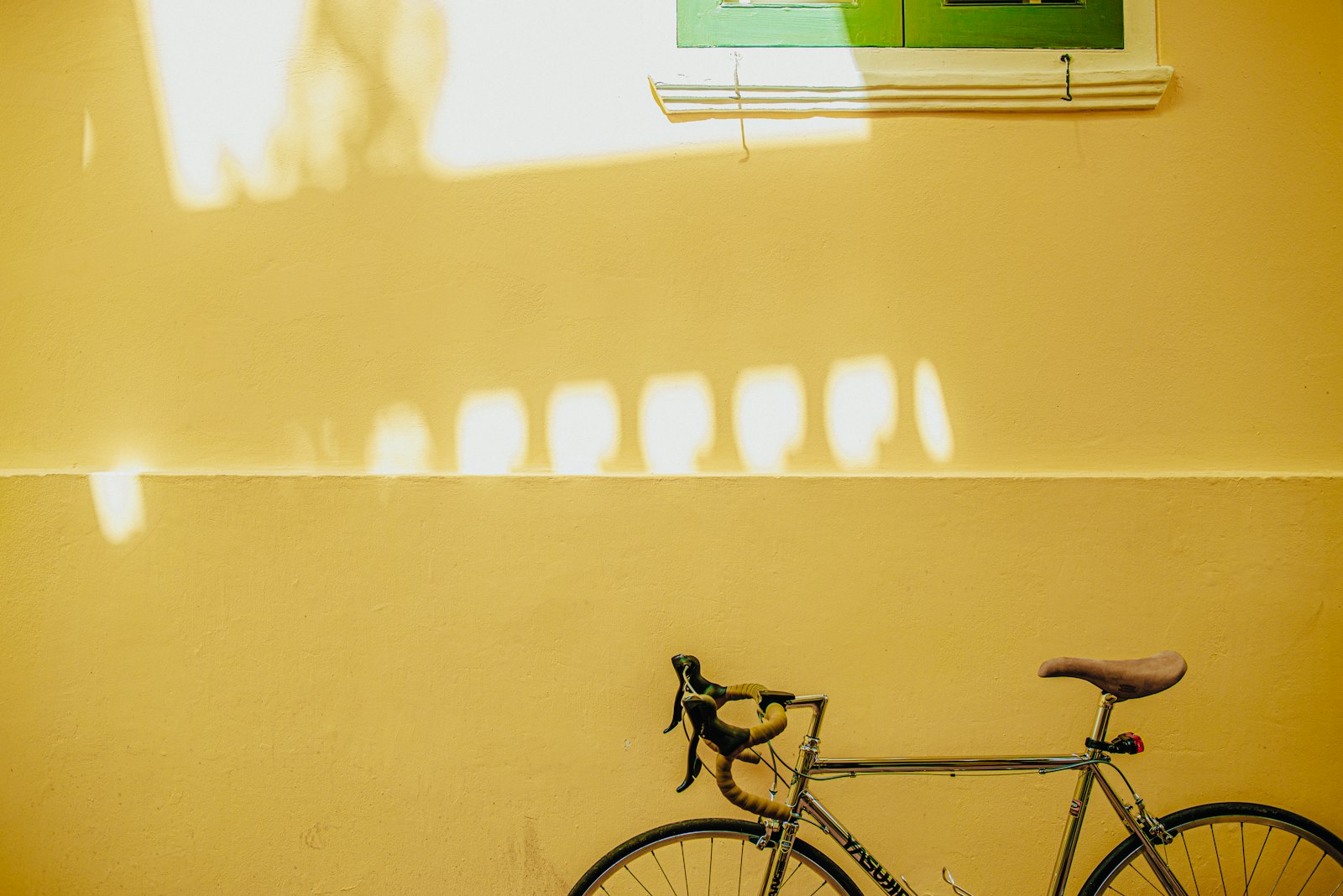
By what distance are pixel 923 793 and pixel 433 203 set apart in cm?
235

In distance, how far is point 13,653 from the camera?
2.67m

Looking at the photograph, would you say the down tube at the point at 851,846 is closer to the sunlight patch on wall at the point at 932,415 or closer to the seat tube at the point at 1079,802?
the seat tube at the point at 1079,802

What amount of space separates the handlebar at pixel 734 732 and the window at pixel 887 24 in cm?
197

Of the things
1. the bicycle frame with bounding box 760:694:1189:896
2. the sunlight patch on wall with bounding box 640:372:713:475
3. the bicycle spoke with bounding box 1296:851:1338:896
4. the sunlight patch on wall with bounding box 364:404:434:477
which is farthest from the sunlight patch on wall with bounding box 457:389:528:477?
the bicycle spoke with bounding box 1296:851:1338:896

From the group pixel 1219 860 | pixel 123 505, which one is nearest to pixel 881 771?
pixel 1219 860

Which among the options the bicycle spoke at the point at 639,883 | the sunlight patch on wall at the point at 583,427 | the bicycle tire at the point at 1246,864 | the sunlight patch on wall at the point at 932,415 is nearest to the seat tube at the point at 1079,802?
the bicycle tire at the point at 1246,864

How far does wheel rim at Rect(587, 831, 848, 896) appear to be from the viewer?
2592mm

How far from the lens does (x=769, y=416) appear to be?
2.68 meters

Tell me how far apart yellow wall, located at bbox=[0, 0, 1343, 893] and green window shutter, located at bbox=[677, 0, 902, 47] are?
0.99 ft

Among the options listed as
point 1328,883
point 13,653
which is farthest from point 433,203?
point 1328,883

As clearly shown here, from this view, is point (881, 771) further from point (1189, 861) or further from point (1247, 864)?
point (1247, 864)

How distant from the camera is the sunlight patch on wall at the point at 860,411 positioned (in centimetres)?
268

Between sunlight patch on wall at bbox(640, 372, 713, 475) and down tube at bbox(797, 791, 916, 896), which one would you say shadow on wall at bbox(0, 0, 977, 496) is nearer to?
sunlight patch on wall at bbox(640, 372, 713, 475)

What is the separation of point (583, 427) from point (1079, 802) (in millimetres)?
1682
